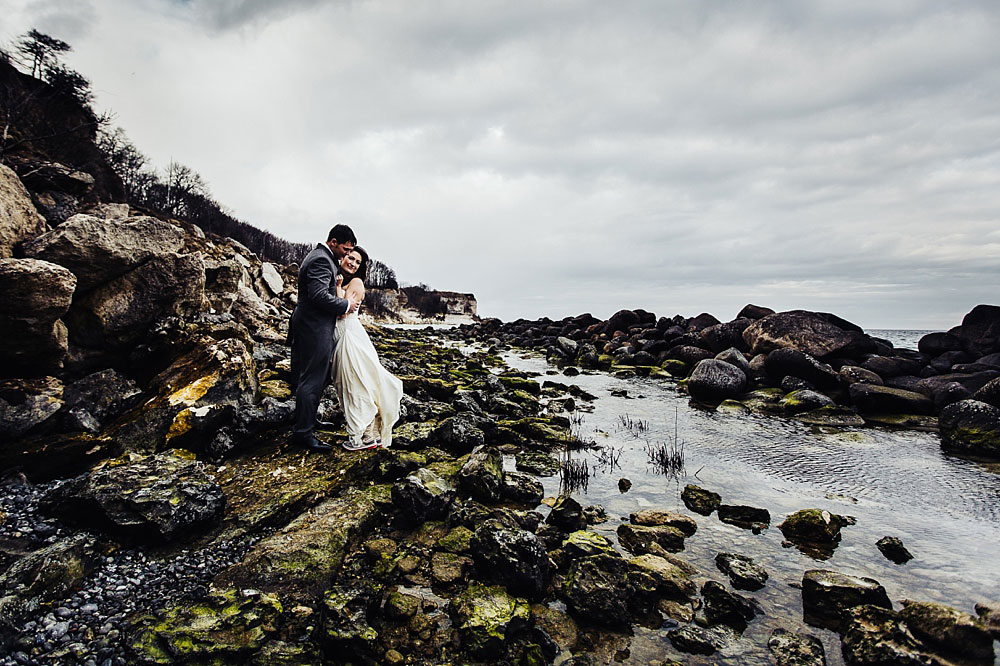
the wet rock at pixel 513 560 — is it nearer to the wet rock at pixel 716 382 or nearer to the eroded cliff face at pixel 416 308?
the wet rock at pixel 716 382

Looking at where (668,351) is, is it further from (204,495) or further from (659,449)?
(204,495)

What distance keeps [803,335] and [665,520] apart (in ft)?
47.4

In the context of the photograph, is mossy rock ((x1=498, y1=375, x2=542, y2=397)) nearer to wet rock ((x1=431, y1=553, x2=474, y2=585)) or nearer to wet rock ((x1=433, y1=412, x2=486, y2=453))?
wet rock ((x1=433, y1=412, x2=486, y2=453))

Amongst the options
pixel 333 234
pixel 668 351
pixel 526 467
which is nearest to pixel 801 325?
pixel 668 351

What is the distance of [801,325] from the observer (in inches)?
639

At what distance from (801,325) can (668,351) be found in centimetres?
640

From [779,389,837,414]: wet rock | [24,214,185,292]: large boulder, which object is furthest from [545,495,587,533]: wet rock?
[779,389,837,414]: wet rock

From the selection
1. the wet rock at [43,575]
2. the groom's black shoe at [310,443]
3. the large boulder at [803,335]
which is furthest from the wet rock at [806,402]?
the wet rock at [43,575]

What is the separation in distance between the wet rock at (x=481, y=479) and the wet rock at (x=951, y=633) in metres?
3.67

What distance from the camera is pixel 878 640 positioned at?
2.90 m

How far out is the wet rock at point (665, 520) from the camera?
482 centimetres

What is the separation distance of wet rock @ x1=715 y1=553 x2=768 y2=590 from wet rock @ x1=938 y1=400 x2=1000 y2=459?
25.9 ft

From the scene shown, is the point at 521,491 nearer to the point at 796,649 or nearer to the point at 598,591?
the point at 598,591

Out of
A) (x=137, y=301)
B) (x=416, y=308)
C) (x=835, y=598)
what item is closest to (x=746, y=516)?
(x=835, y=598)
